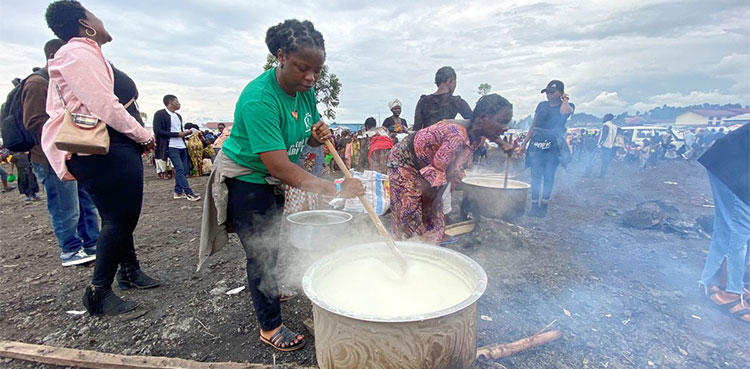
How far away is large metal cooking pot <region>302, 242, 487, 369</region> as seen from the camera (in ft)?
4.72

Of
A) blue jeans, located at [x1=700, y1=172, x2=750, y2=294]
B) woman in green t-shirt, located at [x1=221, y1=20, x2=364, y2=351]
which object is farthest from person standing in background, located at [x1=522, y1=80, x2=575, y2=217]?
woman in green t-shirt, located at [x1=221, y1=20, x2=364, y2=351]

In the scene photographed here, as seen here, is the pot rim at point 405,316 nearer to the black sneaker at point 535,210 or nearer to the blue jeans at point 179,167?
the black sneaker at point 535,210

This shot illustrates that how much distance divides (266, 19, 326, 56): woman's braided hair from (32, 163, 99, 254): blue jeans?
2.59 metres

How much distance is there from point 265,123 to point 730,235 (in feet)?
12.2

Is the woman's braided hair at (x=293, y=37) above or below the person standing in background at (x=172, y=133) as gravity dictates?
above

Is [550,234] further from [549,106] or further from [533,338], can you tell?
[533,338]

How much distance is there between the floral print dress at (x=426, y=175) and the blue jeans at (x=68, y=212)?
9.50 feet

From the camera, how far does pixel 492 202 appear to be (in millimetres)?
4102

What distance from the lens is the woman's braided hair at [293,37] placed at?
1721mm

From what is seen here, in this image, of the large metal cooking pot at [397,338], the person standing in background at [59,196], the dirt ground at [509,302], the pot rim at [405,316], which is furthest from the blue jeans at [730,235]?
the person standing in background at [59,196]

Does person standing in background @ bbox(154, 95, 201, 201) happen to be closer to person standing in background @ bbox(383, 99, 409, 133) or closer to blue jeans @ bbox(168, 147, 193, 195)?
blue jeans @ bbox(168, 147, 193, 195)

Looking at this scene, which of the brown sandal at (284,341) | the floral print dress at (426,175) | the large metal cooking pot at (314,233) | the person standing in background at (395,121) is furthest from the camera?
the person standing in background at (395,121)

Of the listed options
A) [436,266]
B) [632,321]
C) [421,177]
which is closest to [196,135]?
[421,177]

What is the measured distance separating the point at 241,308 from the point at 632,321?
323 cm
